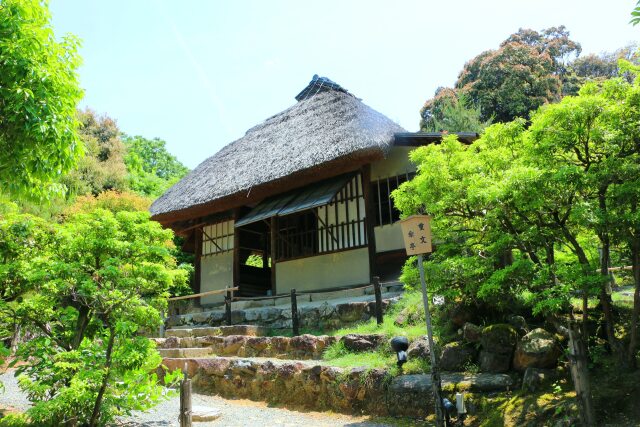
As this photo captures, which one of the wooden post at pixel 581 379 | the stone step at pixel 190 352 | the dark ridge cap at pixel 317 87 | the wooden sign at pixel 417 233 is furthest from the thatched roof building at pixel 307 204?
the wooden post at pixel 581 379

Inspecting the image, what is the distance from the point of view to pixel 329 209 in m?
12.0

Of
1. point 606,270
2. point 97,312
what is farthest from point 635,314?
point 97,312

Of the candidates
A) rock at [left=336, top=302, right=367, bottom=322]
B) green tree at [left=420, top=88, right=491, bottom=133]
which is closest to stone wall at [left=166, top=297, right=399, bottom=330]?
rock at [left=336, top=302, right=367, bottom=322]

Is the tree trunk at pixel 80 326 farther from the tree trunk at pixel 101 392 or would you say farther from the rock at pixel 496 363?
the rock at pixel 496 363

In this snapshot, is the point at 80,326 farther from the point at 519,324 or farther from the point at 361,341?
the point at 519,324

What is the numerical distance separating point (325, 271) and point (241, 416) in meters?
5.46

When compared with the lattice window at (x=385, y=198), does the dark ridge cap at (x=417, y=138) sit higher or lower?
higher

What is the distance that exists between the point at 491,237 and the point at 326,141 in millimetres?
6395

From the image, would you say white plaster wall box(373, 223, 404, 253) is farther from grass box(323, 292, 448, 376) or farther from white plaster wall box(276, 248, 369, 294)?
grass box(323, 292, 448, 376)

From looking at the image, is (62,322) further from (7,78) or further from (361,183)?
(361,183)

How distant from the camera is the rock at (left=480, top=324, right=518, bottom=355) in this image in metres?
5.54

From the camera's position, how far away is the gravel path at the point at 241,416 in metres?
5.94

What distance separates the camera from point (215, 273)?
14.5 metres

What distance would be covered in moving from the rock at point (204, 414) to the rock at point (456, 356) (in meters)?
3.07
